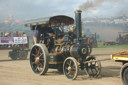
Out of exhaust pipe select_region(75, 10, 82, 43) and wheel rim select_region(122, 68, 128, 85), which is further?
exhaust pipe select_region(75, 10, 82, 43)

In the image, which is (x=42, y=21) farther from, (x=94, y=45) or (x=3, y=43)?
(x=94, y=45)

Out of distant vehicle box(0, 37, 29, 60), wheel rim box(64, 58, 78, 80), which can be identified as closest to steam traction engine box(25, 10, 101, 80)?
wheel rim box(64, 58, 78, 80)

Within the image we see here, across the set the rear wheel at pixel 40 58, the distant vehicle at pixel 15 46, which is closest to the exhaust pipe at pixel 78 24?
the rear wheel at pixel 40 58

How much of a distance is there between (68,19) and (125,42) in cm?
2675

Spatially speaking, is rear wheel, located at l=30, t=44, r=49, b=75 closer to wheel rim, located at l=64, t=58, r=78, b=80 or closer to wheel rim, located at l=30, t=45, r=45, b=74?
wheel rim, located at l=30, t=45, r=45, b=74

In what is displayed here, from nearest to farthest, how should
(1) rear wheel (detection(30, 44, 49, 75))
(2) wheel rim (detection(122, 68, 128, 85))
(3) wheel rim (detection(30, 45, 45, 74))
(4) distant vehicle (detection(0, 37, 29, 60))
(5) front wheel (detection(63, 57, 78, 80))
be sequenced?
(2) wheel rim (detection(122, 68, 128, 85))
(5) front wheel (detection(63, 57, 78, 80))
(1) rear wheel (detection(30, 44, 49, 75))
(3) wheel rim (detection(30, 45, 45, 74))
(4) distant vehicle (detection(0, 37, 29, 60))

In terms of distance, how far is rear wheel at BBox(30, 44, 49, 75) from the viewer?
754cm

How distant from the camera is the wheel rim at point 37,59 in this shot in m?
7.98

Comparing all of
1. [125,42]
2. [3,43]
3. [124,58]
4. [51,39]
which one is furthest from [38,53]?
[125,42]

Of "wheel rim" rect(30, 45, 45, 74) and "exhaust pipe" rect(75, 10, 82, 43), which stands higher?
"exhaust pipe" rect(75, 10, 82, 43)

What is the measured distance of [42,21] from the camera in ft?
26.2

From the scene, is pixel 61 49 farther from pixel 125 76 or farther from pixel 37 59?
pixel 125 76

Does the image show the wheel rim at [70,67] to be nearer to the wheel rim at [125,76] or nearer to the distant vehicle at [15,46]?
the wheel rim at [125,76]

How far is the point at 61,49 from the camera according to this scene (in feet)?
25.4
